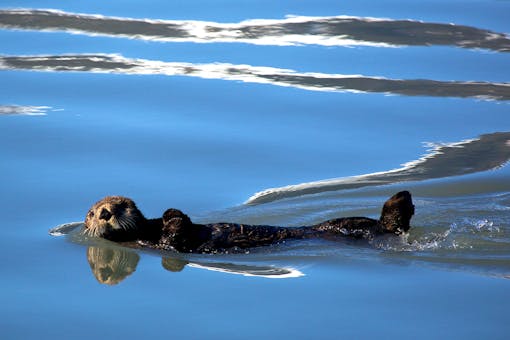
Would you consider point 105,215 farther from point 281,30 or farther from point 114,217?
point 281,30

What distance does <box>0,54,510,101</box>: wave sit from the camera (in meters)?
13.6

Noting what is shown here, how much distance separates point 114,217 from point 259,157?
2824 mm

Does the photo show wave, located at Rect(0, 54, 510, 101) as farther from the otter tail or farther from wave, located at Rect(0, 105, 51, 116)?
the otter tail

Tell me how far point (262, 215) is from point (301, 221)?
15.0 inches

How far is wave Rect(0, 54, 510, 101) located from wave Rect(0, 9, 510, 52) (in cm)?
107

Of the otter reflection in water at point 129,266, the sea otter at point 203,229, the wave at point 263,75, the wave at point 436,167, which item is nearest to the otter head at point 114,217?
the sea otter at point 203,229

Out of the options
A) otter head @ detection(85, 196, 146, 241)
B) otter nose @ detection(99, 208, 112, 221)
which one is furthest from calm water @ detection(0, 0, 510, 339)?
otter nose @ detection(99, 208, 112, 221)

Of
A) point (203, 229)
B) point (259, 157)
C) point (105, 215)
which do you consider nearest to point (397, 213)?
point (203, 229)

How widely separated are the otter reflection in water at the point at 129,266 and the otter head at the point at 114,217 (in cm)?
20

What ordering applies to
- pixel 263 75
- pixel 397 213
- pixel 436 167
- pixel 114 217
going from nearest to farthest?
pixel 114 217, pixel 397 213, pixel 436 167, pixel 263 75

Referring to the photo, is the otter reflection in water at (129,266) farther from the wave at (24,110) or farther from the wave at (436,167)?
the wave at (24,110)

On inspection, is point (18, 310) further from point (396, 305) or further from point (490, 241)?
point (490, 241)

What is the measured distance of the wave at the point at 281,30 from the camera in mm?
15312

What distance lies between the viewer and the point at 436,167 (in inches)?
448
